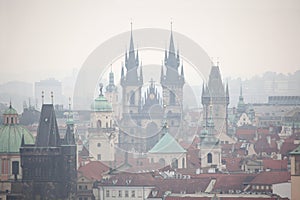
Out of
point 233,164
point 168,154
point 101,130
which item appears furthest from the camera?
point 101,130

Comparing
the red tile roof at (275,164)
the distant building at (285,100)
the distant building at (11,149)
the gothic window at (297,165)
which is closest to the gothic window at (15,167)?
the distant building at (11,149)

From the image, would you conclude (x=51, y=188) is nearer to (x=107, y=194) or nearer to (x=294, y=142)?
(x=107, y=194)

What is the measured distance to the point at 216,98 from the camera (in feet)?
263

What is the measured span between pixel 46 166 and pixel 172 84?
42.7 metres

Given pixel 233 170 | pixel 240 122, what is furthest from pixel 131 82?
pixel 233 170

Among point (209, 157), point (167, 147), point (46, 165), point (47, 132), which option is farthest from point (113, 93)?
point (46, 165)

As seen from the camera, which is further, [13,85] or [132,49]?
[132,49]

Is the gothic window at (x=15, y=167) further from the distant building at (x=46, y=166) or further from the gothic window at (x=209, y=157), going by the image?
the gothic window at (x=209, y=157)

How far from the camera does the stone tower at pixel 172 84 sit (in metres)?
81.1

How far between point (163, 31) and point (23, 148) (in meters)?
27.4

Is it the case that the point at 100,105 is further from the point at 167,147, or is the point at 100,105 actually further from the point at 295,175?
the point at 295,175

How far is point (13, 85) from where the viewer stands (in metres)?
64.7

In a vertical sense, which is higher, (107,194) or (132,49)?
(132,49)

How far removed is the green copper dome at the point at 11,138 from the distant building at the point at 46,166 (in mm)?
1902
